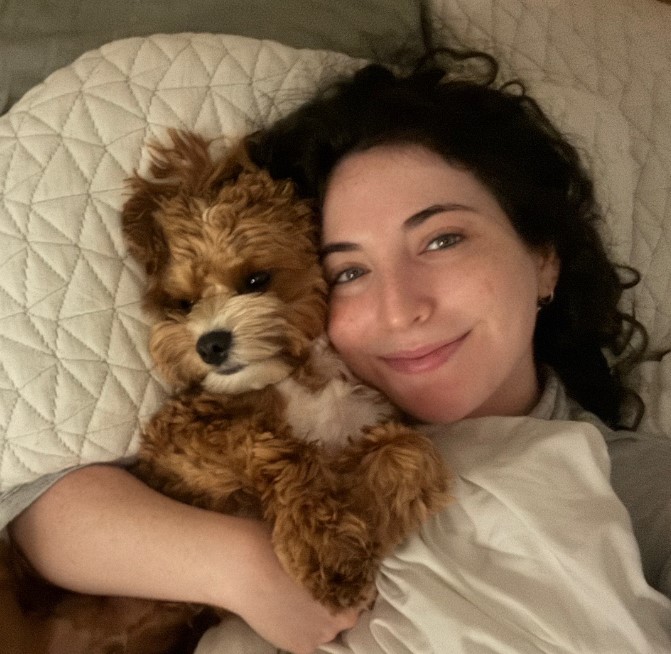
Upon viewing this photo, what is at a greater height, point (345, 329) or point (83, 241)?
point (83, 241)

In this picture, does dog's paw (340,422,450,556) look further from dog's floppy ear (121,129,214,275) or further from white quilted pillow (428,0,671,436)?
white quilted pillow (428,0,671,436)

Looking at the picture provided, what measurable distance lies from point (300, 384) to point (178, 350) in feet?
0.78

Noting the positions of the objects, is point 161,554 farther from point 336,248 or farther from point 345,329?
point 336,248

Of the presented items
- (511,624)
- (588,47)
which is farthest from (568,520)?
(588,47)

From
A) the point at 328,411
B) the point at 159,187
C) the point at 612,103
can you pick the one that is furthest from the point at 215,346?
the point at 612,103

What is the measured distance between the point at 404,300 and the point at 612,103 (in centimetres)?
98

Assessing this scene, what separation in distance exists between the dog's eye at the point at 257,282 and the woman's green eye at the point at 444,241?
0.31 meters

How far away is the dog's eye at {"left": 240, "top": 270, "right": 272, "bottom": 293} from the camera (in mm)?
1383

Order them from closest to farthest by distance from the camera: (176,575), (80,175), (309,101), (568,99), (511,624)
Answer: (511,624) < (176,575) < (80,175) < (309,101) < (568,99)

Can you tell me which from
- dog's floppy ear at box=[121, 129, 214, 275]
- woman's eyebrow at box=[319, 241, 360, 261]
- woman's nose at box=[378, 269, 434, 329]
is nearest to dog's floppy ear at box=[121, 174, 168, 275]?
dog's floppy ear at box=[121, 129, 214, 275]

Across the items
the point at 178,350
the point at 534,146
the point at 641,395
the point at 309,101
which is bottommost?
the point at 641,395

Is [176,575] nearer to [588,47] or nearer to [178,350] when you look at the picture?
[178,350]

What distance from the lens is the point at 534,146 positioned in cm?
166

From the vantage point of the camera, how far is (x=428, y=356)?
135cm
